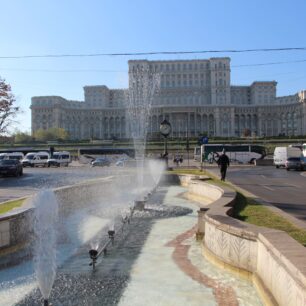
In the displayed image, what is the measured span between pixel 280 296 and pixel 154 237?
5.80 m

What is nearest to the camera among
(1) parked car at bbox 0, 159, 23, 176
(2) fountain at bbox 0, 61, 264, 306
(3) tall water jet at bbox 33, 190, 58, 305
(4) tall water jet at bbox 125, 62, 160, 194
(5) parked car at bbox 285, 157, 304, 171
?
(2) fountain at bbox 0, 61, 264, 306

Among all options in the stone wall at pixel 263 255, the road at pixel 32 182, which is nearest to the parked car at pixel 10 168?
the road at pixel 32 182

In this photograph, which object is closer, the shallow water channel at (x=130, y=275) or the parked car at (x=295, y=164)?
the shallow water channel at (x=130, y=275)

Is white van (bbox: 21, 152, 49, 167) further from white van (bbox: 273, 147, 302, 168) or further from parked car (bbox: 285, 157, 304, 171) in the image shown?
parked car (bbox: 285, 157, 304, 171)

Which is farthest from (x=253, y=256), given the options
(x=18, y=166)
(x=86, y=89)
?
(x=86, y=89)

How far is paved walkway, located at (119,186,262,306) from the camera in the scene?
6453mm

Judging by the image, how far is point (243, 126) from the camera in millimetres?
165625

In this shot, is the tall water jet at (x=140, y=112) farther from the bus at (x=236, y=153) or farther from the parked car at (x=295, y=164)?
the parked car at (x=295, y=164)

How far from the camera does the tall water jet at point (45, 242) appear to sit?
22.5 feet

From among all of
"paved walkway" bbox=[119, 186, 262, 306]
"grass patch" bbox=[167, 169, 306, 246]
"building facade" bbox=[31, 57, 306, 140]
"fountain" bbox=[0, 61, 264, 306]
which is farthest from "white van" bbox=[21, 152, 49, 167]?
"building facade" bbox=[31, 57, 306, 140]

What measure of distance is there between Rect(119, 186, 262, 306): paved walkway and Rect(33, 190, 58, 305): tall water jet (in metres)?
1.18

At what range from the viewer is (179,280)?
741 cm

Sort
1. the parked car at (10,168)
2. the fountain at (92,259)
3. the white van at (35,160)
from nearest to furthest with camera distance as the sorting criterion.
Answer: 1. the fountain at (92,259)
2. the parked car at (10,168)
3. the white van at (35,160)

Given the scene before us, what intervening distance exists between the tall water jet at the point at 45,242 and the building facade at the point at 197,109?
148m
